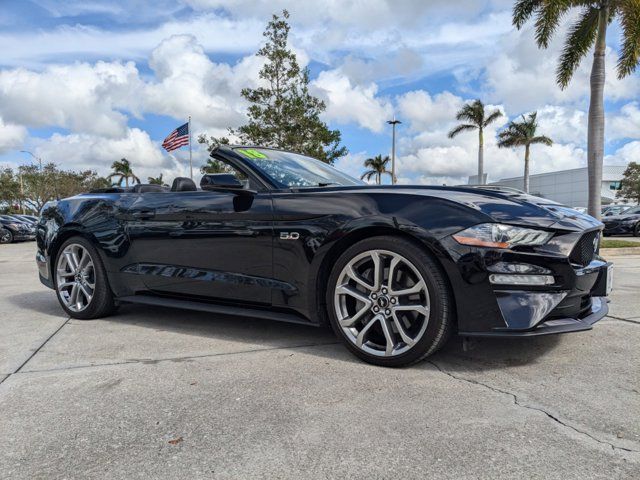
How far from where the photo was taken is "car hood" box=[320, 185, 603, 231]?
9.27 feet

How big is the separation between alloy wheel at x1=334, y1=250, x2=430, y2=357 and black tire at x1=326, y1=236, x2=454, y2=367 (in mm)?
24

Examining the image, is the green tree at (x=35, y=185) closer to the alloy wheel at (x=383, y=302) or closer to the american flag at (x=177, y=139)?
the american flag at (x=177, y=139)

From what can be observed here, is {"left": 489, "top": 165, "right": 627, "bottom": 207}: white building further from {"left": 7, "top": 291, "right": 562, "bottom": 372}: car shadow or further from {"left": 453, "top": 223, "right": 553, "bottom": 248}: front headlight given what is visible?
{"left": 453, "top": 223, "right": 553, "bottom": 248}: front headlight

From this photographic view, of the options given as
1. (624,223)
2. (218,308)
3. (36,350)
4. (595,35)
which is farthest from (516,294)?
(624,223)

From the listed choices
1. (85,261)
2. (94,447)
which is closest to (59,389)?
(94,447)

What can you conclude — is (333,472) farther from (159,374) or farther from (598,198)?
(598,198)

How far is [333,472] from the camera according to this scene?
6.15 ft

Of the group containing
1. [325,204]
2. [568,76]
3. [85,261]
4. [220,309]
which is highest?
[568,76]

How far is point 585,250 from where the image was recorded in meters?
3.03

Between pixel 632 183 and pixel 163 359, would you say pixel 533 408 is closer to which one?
pixel 163 359

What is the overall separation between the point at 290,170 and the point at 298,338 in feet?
4.20

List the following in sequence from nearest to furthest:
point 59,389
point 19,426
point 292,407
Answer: point 19,426, point 292,407, point 59,389

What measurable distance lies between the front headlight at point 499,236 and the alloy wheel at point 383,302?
0.35m

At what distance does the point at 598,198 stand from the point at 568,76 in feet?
13.6
